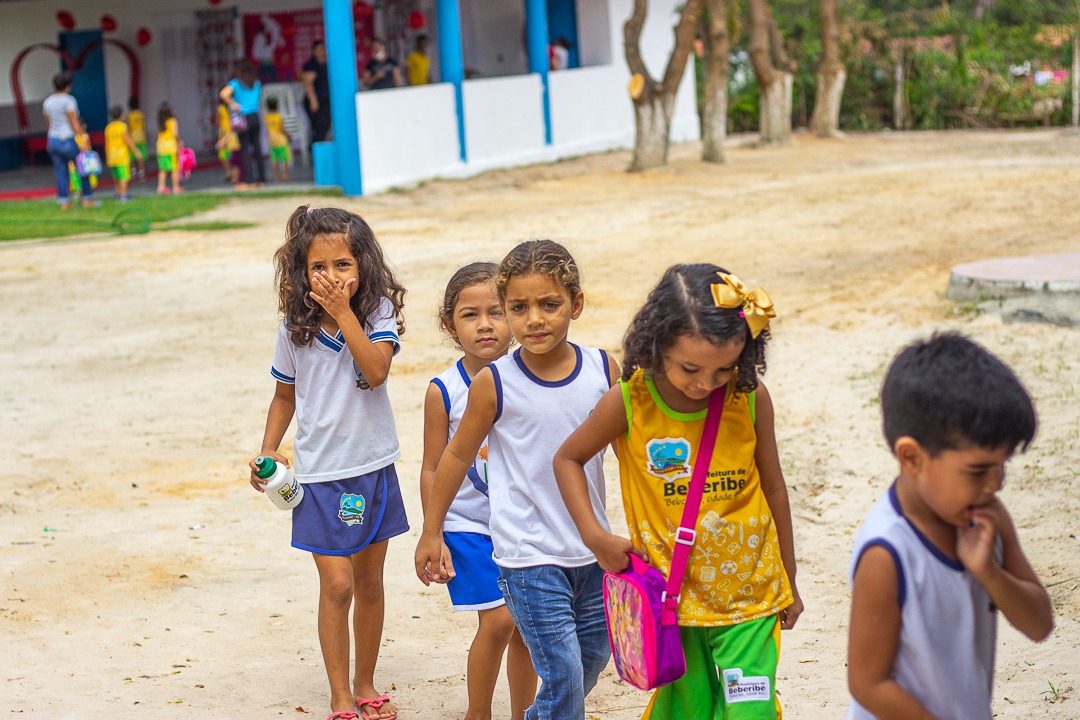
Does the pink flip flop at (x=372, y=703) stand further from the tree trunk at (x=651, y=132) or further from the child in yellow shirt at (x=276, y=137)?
the tree trunk at (x=651, y=132)

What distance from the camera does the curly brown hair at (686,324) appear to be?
2.48m

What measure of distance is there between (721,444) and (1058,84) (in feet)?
79.8

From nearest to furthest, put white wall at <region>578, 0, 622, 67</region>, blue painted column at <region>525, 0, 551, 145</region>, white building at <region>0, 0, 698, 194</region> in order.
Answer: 1. white building at <region>0, 0, 698, 194</region>
2. blue painted column at <region>525, 0, 551, 145</region>
3. white wall at <region>578, 0, 622, 67</region>

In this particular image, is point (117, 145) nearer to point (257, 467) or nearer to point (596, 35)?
point (596, 35)

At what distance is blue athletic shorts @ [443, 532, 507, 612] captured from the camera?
3271mm

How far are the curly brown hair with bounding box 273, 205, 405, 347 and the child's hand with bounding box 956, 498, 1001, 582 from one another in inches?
75.7

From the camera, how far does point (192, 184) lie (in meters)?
19.2

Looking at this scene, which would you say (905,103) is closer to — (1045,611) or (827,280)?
(827,280)

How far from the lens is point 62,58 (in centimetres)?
2181

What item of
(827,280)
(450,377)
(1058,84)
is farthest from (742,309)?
(1058,84)

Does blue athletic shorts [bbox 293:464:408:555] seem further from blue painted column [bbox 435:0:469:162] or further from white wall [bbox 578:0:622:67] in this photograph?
white wall [bbox 578:0:622:67]

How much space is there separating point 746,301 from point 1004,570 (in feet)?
2.52

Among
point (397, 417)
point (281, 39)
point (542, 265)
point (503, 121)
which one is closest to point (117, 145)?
point (503, 121)

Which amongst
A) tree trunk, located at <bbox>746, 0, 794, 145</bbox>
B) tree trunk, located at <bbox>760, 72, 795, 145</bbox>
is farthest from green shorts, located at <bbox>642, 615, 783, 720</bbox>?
tree trunk, located at <bbox>760, 72, 795, 145</bbox>
